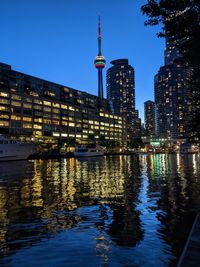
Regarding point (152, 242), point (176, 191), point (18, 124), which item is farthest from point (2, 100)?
point (152, 242)

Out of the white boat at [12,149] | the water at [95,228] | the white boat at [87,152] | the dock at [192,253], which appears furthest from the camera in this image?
the white boat at [87,152]

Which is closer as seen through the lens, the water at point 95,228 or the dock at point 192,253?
the dock at point 192,253

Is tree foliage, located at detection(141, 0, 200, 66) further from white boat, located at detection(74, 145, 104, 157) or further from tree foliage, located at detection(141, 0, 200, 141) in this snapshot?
white boat, located at detection(74, 145, 104, 157)

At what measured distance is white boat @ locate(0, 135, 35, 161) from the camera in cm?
9856

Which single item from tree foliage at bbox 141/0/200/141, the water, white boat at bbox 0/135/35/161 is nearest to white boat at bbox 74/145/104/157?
white boat at bbox 0/135/35/161

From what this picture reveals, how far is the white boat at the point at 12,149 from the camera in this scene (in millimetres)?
98562

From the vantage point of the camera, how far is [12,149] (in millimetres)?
102500

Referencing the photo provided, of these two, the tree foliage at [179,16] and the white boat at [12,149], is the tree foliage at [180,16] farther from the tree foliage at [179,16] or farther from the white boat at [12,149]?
the white boat at [12,149]

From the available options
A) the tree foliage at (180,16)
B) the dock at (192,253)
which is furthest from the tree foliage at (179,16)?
the dock at (192,253)

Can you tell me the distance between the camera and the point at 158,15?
485 inches

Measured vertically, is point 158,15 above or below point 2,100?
below

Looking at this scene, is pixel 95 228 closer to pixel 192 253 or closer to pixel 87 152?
pixel 192 253

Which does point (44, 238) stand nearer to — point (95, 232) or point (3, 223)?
point (95, 232)

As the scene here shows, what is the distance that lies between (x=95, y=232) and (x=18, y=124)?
18179 centimetres
